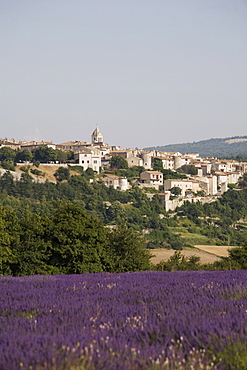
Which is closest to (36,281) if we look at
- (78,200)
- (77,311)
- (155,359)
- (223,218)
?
(77,311)

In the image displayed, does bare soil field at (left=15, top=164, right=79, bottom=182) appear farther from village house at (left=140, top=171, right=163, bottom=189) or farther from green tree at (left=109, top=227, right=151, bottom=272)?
green tree at (left=109, top=227, right=151, bottom=272)

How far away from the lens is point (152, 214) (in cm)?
7806

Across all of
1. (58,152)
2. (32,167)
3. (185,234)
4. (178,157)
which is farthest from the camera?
(178,157)

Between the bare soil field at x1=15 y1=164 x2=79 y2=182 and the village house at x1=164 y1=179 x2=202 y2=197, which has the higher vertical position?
the bare soil field at x1=15 y1=164 x2=79 y2=182

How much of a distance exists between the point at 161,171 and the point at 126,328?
321ft

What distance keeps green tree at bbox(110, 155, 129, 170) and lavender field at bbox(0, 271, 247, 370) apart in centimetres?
9147

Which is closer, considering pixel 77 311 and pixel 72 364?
pixel 72 364

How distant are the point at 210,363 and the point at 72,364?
1.11 m

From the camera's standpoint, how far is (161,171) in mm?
102250

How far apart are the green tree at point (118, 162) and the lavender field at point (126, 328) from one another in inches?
3601

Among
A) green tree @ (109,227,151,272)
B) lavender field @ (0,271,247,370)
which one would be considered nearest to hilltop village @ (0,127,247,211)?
green tree @ (109,227,151,272)

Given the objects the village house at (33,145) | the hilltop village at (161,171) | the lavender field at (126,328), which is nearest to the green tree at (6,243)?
the lavender field at (126,328)

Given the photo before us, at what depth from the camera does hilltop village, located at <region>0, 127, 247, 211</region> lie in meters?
90.0

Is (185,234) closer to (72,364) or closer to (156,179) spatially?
(156,179)
